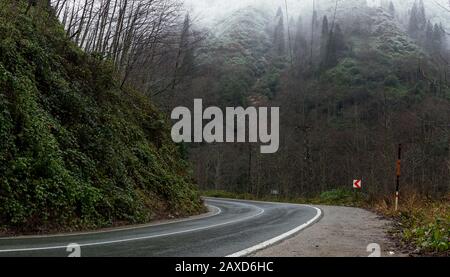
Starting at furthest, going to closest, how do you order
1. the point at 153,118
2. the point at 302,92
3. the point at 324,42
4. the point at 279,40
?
the point at 279,40 < the point at 324,42 < the point at 302,92 < the point at 153,118

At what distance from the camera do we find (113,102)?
21.6m

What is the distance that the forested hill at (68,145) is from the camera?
39.2ft

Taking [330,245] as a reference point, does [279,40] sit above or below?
above

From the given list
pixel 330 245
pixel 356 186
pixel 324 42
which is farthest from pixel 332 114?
pixel 330 245

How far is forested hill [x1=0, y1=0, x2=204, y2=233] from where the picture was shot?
1194cm

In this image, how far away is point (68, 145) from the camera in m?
14.8

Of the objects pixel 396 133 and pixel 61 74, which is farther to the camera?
pixel 396 133

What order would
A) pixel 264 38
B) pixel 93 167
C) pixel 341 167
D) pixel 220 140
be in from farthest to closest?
1. pixel 264 38
2. pixel 220 140
3. pixel 341 167
4. pixel 93 167

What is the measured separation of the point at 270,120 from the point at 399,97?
65.5 ft

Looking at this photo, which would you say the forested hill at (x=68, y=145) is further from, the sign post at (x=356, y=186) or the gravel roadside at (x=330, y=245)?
the sign post at (x=356, y=186)

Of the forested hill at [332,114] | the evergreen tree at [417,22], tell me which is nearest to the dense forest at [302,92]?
the forested hill at [332,114]

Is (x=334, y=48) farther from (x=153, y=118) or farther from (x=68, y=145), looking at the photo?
(x=68, y=145)

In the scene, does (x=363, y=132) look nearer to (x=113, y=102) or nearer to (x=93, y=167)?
(x=113, y=102)

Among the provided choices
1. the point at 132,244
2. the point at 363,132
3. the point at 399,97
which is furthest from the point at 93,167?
the point at 399,97
